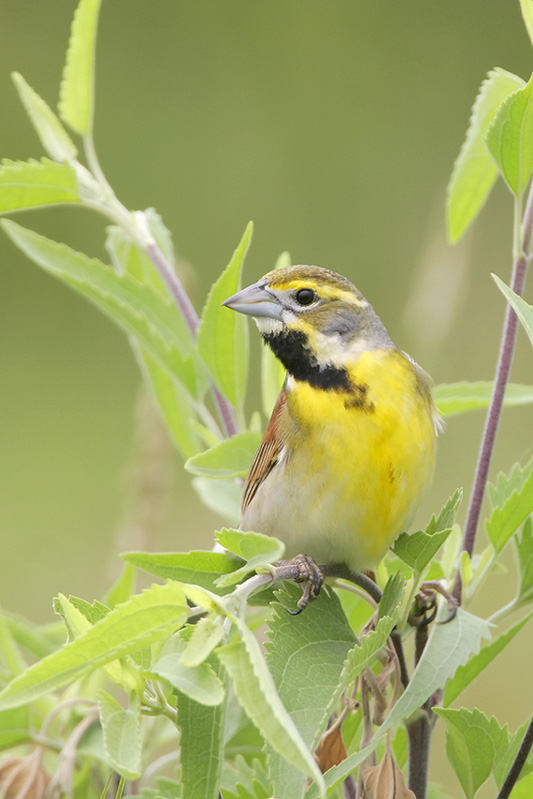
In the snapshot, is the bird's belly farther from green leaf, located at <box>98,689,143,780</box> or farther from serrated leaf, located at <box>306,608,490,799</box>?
green leaf, located at <box>98,689,143,780</box>

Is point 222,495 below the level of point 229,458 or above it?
below

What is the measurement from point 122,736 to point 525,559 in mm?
584

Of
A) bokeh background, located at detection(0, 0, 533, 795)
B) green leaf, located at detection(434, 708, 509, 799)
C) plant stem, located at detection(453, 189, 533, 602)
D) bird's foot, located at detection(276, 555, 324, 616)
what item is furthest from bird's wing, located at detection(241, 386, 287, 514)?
bokeh background, located at detection(0, 0, 533, 795)

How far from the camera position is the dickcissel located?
146 centimetres

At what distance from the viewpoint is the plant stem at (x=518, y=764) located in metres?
1.14

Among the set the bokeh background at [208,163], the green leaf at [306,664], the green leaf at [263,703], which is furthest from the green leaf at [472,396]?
the bokeh background at [208,163]

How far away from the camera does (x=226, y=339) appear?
150 centimetres

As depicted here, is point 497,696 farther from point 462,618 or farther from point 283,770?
point 283,770

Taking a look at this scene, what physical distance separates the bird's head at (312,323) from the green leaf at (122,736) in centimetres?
73

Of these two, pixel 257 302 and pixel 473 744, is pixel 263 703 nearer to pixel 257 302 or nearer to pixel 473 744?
pixel 473 744

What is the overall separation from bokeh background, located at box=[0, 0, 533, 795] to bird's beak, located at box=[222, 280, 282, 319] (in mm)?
2870

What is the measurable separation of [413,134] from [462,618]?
13.4 feet

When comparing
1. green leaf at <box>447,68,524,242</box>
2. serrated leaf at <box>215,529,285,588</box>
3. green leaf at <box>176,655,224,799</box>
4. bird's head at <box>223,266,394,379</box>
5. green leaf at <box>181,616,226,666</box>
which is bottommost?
green leaf at <box>176,655,224,799</box>

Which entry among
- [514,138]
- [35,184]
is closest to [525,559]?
[514,138]
